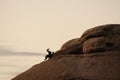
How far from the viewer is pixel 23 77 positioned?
42.5 m

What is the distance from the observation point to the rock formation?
35438 millimetres

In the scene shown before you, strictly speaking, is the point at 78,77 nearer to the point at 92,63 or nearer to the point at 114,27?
the point at 92,63

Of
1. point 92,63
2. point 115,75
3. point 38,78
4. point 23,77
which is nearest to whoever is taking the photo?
point 115,75

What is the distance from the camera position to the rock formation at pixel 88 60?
35.4 metres

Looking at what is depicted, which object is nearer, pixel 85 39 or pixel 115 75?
pixel 115 75

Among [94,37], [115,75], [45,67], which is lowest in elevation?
[115,75]

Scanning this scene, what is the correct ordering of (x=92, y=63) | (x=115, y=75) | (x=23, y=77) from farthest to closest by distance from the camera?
1. (x=23, y=77)
2. (x=92, y=63)
3. (x=115, y=75)

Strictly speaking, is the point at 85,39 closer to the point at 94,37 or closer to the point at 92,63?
the point at 94,37

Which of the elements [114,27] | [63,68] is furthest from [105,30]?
[63,68]

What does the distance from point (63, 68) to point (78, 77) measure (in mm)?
3826

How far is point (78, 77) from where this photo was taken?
3553 cm

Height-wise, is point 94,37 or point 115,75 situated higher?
point 94,37

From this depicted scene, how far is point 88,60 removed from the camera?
1512 inches

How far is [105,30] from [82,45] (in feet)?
13.3
